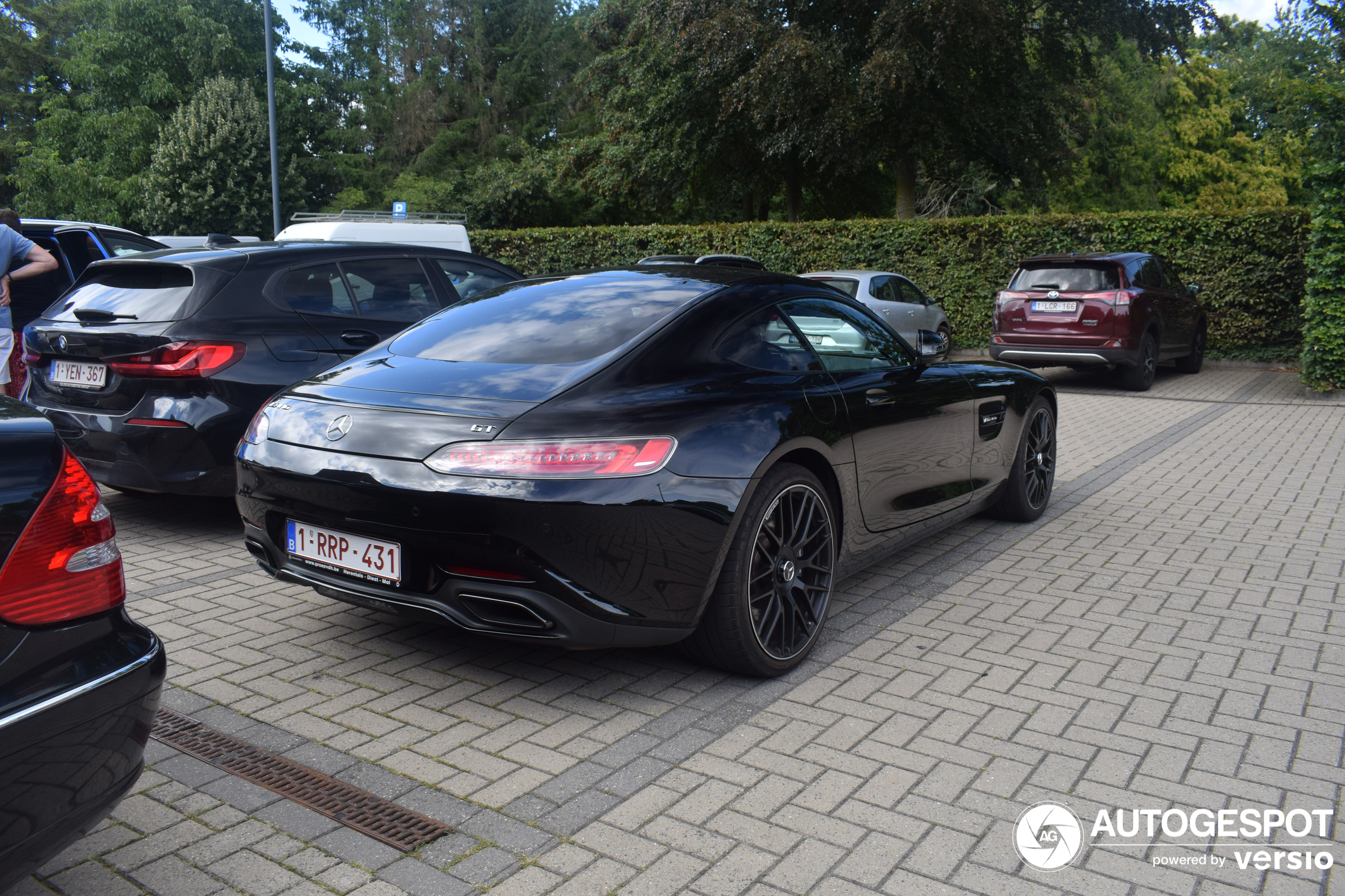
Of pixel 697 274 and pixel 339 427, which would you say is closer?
pixel 339 427

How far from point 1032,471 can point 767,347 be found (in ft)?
9.70

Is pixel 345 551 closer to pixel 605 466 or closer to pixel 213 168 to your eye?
pixel 605 466

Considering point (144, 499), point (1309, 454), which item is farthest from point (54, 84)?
point (1309, 454)

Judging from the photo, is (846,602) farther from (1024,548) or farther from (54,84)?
(54,84)

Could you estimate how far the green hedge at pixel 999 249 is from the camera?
15539 mm

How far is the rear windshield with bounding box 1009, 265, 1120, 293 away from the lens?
13.1m

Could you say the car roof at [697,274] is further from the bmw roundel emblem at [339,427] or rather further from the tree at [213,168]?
the tree at [213,168]

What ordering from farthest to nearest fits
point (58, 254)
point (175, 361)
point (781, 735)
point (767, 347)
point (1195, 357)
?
point (1195, 357) < point (58, 254) < point (175, 361) < point (767, 347) < point (781, 735)

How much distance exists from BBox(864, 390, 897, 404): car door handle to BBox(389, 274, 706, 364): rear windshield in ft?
2.84

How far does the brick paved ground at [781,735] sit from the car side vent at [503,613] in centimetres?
38

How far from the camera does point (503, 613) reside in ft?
10.6

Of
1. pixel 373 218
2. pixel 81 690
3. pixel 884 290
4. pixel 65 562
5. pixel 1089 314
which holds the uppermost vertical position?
pixel 373 218

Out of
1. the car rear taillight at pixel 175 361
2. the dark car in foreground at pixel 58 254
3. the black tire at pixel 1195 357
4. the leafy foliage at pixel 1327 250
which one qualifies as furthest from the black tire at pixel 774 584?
the black tire at pixel 1195 357

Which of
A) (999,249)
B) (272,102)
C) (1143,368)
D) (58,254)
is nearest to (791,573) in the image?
(58,254)
